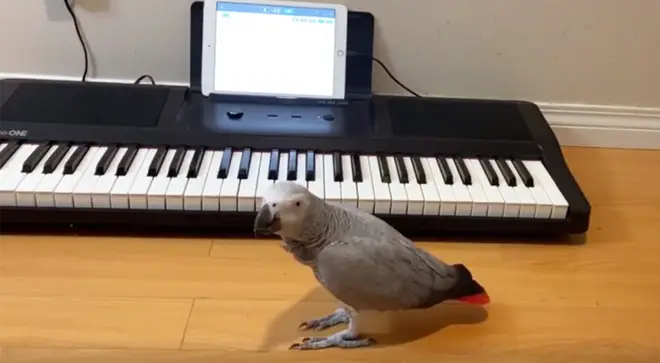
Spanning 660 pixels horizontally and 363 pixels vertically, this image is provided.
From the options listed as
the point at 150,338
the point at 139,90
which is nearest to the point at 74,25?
Result: the point at 139,90

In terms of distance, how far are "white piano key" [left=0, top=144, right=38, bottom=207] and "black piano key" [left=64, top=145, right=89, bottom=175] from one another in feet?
0.19

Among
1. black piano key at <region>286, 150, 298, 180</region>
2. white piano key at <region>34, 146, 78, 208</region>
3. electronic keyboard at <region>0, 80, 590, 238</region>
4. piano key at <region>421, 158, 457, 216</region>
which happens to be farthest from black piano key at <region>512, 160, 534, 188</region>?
white piano key at <region>34, 146, 78, 208</region>

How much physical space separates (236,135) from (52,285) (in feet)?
1.17

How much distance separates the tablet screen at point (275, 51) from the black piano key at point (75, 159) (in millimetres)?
247

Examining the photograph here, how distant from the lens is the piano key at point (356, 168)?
1128 mm

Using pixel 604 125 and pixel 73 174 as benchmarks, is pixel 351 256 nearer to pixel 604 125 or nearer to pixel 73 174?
pixel 73 174

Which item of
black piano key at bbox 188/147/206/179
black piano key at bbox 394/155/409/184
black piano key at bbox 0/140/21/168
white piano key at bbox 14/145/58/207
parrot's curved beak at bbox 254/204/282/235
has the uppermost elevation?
parrot's curved beak at bbox 254/204/282/235

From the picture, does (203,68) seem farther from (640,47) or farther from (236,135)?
(640,47)

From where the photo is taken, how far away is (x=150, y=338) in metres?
0.91

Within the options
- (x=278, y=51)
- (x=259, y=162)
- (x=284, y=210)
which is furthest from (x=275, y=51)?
(x=284, y=210)

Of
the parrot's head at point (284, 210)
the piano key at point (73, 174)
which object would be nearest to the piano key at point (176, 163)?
the piano key at point (73, 174)

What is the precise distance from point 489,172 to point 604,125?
16.4 inches

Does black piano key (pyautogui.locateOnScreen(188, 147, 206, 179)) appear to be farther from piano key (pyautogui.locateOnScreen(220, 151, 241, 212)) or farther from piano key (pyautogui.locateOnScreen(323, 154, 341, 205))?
piano key (pyautogui.locateOnScreen(323, 154, 341, 205))

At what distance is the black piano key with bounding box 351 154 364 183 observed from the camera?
113 centimetres
